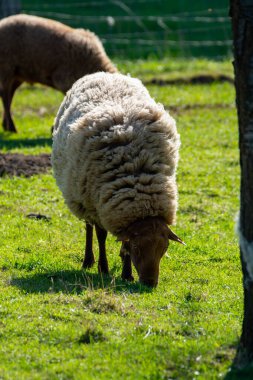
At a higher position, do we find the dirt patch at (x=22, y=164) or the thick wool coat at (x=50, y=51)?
the thick wool coat at (x=50, y=51)

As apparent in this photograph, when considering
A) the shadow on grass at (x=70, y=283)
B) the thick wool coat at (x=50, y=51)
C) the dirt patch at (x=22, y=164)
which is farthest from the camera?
the thick wool coat at (x=50, y=51)

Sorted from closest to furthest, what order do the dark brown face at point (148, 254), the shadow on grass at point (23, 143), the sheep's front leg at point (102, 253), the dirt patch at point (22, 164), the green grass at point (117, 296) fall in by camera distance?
1. the green grass at point (117, 296)
2. the dark brown face at point (148, 254)
3. the sheep's front leg at point (102, 253)
4. the dirt patch at point (22, 164)
5. the shadow on grass at point (23, 143)

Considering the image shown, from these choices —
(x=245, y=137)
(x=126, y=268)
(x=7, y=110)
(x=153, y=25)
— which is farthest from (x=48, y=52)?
(x=153, y=25)

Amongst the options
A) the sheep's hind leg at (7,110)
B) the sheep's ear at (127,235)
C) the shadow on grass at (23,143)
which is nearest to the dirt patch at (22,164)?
the shadow on grass at (23,143)

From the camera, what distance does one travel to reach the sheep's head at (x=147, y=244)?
692 cm

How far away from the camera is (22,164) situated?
37.9ft

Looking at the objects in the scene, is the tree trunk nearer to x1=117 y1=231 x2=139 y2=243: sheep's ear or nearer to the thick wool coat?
x1=117 y1=231 x2=139 y2=243: sheep's ear

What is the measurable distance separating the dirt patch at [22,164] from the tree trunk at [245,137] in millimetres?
6436

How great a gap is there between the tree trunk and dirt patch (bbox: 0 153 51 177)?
6.44 meters

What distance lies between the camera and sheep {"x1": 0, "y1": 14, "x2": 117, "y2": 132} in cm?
1386

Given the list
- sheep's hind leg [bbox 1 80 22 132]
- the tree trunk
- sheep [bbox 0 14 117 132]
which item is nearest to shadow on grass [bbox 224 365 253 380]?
the tree trunk

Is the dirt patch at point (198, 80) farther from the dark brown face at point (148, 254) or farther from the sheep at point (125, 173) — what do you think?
the dark brown face at point (148, 254)

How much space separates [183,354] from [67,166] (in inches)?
110

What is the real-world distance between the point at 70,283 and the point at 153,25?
21.6m
